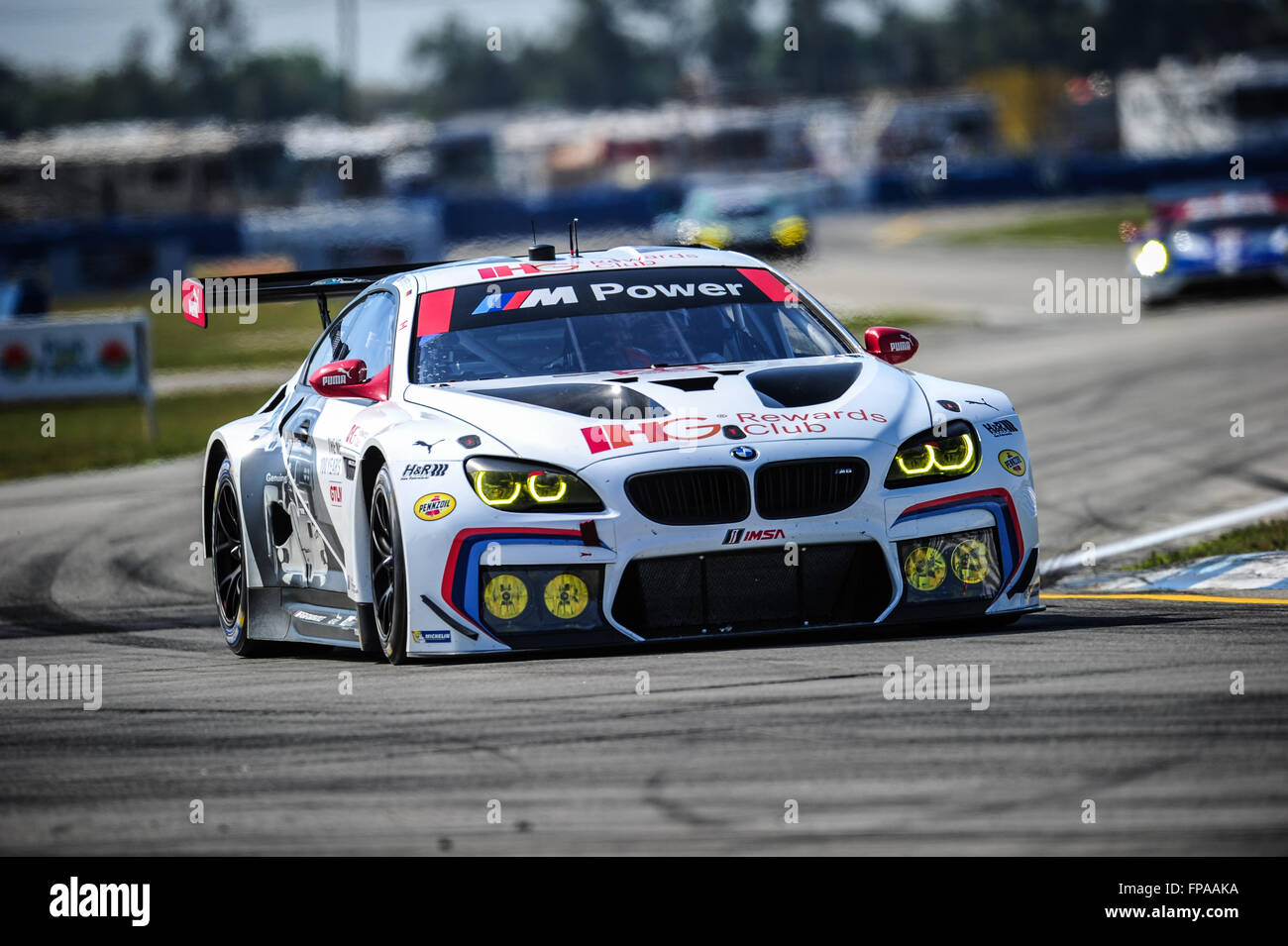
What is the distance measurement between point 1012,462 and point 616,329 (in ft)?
5.24

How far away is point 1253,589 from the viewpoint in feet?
26.6

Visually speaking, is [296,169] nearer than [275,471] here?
No

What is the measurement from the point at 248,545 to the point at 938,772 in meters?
4.34

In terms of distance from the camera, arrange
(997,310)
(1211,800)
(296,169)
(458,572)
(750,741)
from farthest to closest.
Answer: (296,169)
(997,310)
(458,572)
(750,741)
(1211,800)

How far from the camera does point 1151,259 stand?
82.8ft

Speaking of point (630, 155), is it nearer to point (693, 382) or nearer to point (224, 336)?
point (224, 336)

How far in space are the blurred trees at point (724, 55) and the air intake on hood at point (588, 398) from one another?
95.6 meters

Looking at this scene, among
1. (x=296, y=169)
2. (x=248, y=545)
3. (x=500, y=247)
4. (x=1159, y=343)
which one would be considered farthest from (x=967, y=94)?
(x=248, y=545)

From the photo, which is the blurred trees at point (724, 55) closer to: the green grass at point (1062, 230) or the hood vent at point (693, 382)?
the green grass at point (1062, 230)

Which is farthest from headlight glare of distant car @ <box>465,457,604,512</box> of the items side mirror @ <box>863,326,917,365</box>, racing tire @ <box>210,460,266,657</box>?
racing tire @ <box>210,460,266,657</box>

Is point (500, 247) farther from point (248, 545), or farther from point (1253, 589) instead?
point (1253, 589)

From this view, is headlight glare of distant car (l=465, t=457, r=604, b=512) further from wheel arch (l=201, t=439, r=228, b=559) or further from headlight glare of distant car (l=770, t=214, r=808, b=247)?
headlight glare of distant car (l=770, t=214, r=808, b=247)

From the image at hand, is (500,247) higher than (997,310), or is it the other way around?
(997,310)

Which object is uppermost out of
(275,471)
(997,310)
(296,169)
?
(296,169)
